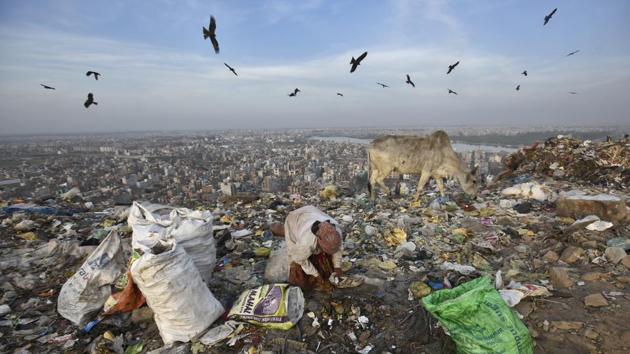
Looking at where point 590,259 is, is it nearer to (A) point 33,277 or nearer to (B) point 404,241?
(B) point 404,241

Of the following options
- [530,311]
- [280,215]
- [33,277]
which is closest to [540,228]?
[530,311]

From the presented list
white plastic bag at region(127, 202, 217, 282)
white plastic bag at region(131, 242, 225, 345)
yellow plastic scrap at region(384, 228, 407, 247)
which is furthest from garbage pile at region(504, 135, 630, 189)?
white plastic bag at region(131, 242, 225, 345)

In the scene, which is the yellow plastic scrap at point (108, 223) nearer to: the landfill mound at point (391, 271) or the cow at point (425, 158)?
the landfill mound at point (391, 271)

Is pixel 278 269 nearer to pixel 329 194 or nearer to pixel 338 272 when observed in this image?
Result: pixel 338 272

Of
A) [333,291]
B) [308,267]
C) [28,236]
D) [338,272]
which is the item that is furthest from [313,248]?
[28,236]

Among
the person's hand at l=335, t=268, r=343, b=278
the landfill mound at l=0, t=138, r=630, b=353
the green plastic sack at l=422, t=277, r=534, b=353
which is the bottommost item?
the landfill mound at l=0, t=138, r=630, b=353

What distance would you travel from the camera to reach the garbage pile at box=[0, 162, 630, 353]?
7.43 ft

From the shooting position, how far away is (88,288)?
267cm

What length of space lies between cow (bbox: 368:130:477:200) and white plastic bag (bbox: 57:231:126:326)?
204 inches

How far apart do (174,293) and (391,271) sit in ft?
7.30

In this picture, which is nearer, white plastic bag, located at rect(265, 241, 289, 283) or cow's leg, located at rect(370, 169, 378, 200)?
white plastic bag, located at rect(265, 241, 289, 283)

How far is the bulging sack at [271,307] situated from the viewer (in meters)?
2.46

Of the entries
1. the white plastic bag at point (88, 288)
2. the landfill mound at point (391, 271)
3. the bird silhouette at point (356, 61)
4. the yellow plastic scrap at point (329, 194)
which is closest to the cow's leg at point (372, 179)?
the landfill mound at point (391, 271)

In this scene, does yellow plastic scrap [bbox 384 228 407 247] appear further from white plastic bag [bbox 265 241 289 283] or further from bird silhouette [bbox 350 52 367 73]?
bird silhouette [bbox 350 52 367 73]
